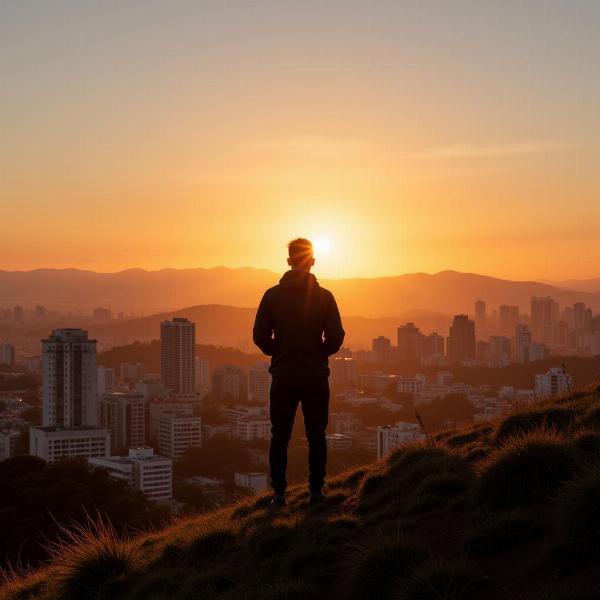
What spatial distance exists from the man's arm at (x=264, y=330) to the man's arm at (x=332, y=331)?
389mm

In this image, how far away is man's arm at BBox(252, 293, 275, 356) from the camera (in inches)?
252

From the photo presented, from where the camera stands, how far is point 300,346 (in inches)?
248

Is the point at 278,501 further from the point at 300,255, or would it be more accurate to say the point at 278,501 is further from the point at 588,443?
the point at 588,443

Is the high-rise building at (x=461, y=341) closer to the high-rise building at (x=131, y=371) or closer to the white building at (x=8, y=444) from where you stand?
the high-rise building at (x=131, y=371)

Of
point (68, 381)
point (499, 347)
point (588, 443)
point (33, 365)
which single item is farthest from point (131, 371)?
point (588, 443)

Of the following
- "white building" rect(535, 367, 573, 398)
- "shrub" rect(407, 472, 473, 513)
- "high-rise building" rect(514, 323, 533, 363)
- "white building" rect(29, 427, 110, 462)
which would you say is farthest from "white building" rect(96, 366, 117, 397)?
"shrub" rect(407, 472, 473, 513)

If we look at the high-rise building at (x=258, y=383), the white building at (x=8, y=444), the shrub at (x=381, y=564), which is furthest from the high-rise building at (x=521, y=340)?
the shrub at (x=381, y=564)

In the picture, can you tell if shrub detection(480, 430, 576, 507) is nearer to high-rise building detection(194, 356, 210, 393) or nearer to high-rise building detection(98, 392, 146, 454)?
high-rise building detection(98, 392, 146, 454)

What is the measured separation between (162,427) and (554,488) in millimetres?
64305

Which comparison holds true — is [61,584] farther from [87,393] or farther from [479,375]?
Result: [479,375]

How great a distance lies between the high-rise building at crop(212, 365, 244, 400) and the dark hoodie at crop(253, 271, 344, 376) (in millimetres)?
93671

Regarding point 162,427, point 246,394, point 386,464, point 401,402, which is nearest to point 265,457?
point 162,427

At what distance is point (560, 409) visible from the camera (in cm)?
687

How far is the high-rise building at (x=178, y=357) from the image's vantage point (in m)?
101
